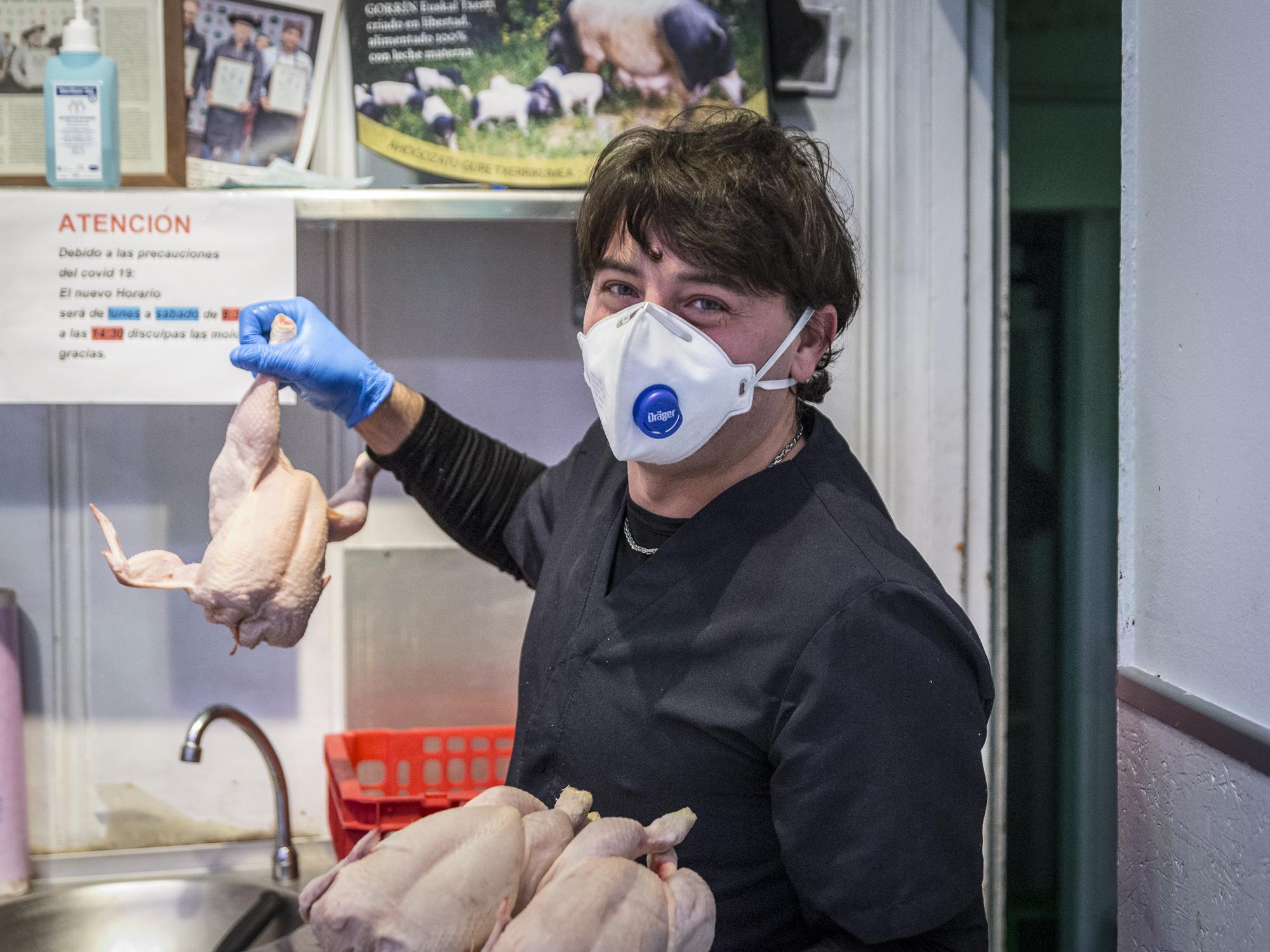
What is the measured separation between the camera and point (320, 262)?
6.21 ft

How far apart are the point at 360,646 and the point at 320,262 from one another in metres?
0.66

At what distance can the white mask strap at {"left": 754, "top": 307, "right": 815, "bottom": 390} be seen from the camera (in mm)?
1200

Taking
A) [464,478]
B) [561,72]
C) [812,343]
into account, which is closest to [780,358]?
[812,343]

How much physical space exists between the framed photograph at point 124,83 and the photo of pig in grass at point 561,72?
0.28 m

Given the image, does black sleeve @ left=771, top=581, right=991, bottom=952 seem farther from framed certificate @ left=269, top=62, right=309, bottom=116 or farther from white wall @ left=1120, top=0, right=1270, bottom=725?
framed certificate @ left=269, top=62, right=309, bottom=116

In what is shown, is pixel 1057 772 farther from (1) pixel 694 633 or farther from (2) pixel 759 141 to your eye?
(2) pixel 759 141

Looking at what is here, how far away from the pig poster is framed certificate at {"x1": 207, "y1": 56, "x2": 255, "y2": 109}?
18cm

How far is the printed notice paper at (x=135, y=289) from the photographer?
167cm

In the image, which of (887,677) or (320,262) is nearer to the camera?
(887,677)

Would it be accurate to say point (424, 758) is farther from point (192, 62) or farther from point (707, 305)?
point (192, 62)

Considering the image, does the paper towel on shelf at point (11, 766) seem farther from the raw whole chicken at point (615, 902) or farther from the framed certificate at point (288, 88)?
the raw whole chicken at point (615, 902)

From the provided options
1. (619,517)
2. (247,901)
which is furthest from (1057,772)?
(247,901)

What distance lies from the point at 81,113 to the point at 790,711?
51.8 inches

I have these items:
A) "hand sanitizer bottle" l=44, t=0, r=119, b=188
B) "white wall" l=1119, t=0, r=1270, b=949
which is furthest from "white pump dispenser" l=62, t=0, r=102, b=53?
"white wall" l=1119, t=0, r=1270, b=949
